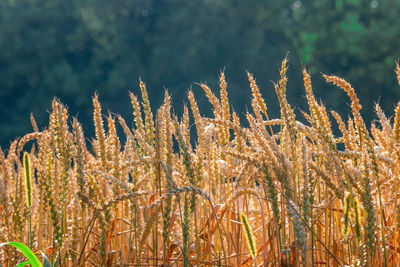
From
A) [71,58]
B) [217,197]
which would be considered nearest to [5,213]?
[217,197]

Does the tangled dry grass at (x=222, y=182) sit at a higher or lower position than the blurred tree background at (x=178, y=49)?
lower

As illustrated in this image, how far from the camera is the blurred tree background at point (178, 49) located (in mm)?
15258

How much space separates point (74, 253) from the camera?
4.65 ft

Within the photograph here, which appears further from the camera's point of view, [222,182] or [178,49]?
[178,49]

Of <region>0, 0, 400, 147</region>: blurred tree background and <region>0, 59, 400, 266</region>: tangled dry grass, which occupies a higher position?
<region>0, 0, 400, 147</region>: blurred tree background

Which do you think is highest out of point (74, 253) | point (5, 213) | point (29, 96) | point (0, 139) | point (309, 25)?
point (309, 25)

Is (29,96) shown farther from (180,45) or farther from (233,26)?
(233,26)

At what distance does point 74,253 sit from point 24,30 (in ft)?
57.2

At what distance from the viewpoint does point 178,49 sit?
16812 mm

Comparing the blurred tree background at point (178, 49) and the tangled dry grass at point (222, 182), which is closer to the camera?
the tangled dry grass at point (222, 182)

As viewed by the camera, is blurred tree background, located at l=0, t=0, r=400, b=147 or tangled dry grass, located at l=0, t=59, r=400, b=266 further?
blurred tree background, located at l=0, t=0, r=400, b=147

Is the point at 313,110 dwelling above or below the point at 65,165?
above

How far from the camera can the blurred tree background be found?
50.1 ft

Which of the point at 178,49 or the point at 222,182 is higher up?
the point at 178,49
